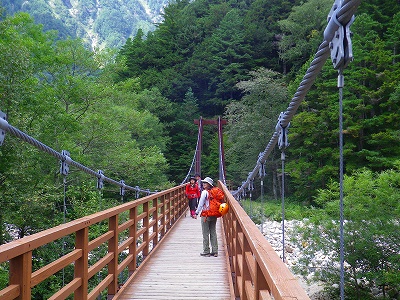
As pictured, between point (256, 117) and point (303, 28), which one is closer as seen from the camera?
point (256, 117)

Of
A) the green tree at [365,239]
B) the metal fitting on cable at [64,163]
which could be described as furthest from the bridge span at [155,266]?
the green tree at [365,239]

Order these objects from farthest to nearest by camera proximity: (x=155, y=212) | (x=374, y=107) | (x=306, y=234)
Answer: (x=374, y=107), (x=306, y=234), (x=155, y=212)

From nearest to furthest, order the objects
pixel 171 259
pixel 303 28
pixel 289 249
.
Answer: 1. pixel 171 259
2. pixel 289 249
3. pixel 303 28

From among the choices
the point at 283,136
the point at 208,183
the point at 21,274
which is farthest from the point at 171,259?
the point at 21,274

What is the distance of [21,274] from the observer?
1530 mm

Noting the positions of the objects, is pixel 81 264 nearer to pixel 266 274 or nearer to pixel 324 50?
pixel 266 274

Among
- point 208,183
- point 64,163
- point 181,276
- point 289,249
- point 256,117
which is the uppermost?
point 256,117

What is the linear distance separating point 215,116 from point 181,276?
3233 cm

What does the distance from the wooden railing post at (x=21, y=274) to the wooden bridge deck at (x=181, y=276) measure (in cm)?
177

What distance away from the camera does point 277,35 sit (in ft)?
110

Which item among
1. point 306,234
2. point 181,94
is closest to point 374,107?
point 306,234

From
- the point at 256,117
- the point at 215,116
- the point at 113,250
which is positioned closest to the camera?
the point at 113,250

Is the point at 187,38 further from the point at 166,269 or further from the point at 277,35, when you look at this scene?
the point at 166,269

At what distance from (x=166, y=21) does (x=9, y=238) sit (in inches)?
1531
